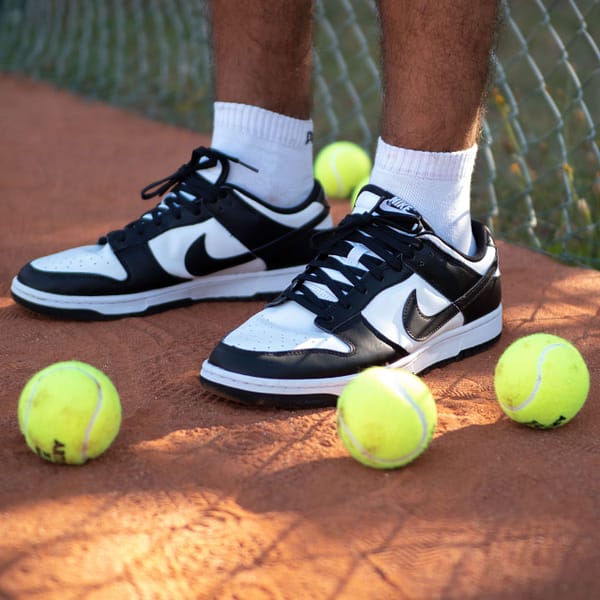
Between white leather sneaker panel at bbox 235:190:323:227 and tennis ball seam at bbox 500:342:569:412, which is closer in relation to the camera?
tennis ball seam at bbox 500:342:569:412

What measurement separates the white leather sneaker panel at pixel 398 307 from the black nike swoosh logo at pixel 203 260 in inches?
21.2

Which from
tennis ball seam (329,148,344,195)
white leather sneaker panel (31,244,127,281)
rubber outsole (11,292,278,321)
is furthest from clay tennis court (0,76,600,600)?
tennis ball seam (329,148,344,195)

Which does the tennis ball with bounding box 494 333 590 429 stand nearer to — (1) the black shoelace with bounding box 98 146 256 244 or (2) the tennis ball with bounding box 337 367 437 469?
(2) the tennis ball with bounding box 337 367 437 469

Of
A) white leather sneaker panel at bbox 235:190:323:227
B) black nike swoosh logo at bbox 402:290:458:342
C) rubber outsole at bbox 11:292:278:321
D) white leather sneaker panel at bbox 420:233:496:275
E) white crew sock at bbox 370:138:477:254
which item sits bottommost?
rubber outsole at bbox 11:292:278:321

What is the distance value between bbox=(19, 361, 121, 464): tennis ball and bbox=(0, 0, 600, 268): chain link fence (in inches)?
48.6

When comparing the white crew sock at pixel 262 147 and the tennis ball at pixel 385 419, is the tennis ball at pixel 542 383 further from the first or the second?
the white crew sock at pixel 262 147

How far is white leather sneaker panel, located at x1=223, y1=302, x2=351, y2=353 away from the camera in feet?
5.78

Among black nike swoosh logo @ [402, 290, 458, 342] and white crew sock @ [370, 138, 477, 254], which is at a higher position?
white crew sock @ [370, 138, 477, 254]

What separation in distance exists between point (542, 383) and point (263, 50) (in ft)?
3.57

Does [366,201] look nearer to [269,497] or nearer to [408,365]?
[408,365]

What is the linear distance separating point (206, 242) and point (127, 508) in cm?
91

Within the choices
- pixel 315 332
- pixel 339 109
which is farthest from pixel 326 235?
pixel 339 109

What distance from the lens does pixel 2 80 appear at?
18.1 ft

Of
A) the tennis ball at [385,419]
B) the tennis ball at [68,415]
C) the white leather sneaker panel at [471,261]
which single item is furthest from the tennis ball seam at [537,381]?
the tennis ball at [68,415]
